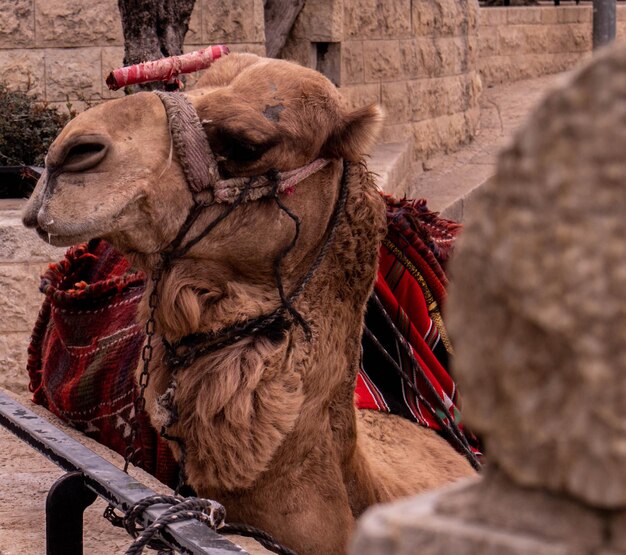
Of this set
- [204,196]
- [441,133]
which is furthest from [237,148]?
[441,133]

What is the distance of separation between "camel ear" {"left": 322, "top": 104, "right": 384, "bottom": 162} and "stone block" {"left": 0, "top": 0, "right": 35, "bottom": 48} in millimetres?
4841

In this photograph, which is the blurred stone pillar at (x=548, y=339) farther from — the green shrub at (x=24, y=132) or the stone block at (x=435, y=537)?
the green shrub at (x=24, y=132)

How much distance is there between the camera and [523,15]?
17531 mm

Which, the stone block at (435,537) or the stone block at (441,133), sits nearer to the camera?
the stone block at (435,537)

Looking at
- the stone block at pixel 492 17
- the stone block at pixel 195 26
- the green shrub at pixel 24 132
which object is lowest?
the stone block at pixel 492 17

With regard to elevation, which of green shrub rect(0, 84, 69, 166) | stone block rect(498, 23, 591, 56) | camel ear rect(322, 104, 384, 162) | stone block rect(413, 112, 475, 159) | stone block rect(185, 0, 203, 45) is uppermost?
camel ear rect(322, 104, 384, 162)

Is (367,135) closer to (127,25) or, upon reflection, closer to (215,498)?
(215,498)

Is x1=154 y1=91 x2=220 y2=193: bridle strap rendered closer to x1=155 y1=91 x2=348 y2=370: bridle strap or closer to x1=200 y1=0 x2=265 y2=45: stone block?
x1=155 y1=91 x2=348 y2=370: bridle strap

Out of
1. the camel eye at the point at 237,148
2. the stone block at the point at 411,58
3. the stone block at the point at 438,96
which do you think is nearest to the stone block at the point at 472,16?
the stone block at the point at 438,96

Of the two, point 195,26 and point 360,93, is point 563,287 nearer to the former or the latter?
point 195,26

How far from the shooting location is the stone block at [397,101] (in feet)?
37.2

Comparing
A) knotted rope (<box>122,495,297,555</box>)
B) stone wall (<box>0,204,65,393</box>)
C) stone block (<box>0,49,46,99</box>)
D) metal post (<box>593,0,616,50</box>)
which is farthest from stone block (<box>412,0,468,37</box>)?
knotted rope (<box>122,495,297,555</box>)

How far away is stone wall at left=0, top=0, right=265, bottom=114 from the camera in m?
7.61

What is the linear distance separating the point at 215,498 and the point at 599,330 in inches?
92.3
